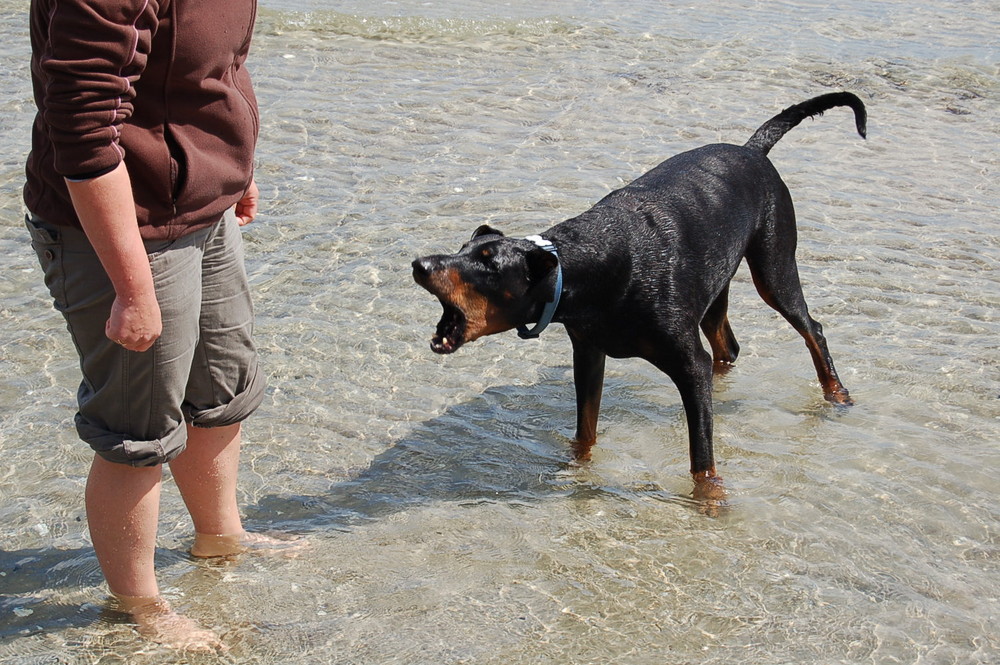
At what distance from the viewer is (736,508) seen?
4250 mm

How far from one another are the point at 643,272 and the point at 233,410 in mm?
1697

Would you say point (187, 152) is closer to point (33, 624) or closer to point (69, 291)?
point (69, 291)

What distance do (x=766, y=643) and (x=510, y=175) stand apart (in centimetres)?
501

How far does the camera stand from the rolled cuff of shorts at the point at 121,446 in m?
2.83

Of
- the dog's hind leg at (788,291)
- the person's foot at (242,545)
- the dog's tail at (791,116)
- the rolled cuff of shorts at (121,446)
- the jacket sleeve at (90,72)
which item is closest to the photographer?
the jacket sleeve at (90,72)

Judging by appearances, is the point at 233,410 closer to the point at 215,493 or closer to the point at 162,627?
the point at 215,493

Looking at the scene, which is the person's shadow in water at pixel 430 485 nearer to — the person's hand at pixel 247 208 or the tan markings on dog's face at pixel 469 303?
the tan markings on dog's face at pixel 469 303

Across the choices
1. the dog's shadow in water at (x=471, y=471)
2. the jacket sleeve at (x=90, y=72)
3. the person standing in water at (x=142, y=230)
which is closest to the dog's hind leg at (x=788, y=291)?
the dog's shadow in water at (x=471, y=471)

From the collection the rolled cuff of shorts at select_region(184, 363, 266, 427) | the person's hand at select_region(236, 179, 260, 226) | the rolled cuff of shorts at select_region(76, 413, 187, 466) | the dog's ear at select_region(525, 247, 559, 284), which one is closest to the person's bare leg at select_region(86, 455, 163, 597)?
the rolled cuff of shorts at select_region(76, 413, 187, 466)

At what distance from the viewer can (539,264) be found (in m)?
3.78

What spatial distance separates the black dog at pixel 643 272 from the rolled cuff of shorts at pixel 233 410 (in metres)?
0.67

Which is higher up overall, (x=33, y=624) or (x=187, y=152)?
(x=187, y=152)

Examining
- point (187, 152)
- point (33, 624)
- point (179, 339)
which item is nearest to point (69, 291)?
point (179, 339)

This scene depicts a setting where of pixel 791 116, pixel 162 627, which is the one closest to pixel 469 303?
pixel 162 627
